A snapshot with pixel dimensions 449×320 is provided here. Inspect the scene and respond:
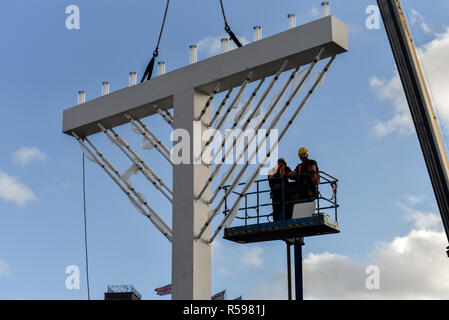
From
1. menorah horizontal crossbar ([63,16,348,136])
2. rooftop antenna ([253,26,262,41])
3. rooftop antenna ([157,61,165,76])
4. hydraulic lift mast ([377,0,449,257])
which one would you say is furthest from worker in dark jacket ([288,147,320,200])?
rooftop antenna ([157,61,165,76])

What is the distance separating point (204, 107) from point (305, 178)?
2619 mm

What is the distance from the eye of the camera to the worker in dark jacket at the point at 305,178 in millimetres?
15453

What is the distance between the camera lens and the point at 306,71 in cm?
1422

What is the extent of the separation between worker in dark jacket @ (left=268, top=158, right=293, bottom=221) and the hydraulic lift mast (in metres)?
3.03

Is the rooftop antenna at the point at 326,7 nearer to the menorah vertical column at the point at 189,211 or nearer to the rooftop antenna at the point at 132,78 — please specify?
the menorah vertical column at the point at 189,211

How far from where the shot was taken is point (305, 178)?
51.1 ft

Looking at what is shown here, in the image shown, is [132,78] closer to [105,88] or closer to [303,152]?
[105,88]
